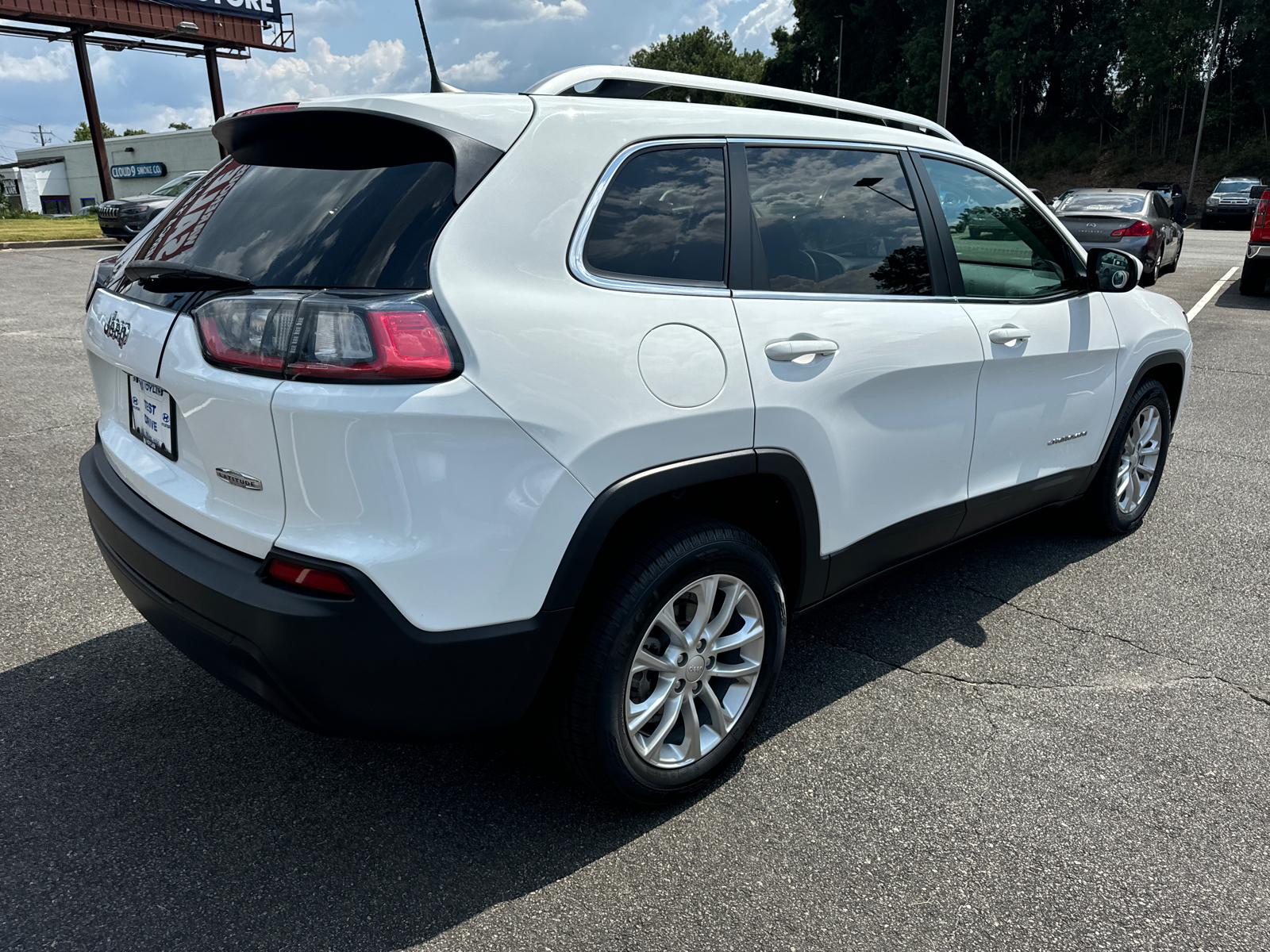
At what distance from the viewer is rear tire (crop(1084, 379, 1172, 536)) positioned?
13.7 ft

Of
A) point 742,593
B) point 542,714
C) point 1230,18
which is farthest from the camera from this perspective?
point 1230,18

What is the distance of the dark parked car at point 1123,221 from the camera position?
13.4 m

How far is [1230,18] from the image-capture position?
45.1m

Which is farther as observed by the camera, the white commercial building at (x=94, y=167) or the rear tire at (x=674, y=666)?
the white commercial building at (x=94, y=167)

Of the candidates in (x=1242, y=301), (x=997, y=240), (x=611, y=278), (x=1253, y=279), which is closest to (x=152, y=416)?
(x=611, y=278)

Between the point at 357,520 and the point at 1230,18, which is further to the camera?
the point at 1230,18

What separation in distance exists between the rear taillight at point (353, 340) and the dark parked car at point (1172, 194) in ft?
53.4

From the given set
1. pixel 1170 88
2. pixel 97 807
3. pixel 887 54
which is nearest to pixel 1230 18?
pixel 1170 88

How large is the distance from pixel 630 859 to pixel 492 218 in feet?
5.14

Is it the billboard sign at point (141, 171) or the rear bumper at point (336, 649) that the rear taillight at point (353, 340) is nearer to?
the rear bumper at point (336, 649)

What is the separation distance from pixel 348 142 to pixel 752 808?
6.48 feet

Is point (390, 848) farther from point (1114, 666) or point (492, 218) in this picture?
point (1114, 666)

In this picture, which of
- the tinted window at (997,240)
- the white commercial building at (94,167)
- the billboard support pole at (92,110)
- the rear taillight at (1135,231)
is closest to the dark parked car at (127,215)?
the billboard support pole at (92,110)

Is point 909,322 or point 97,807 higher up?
point 909,322
